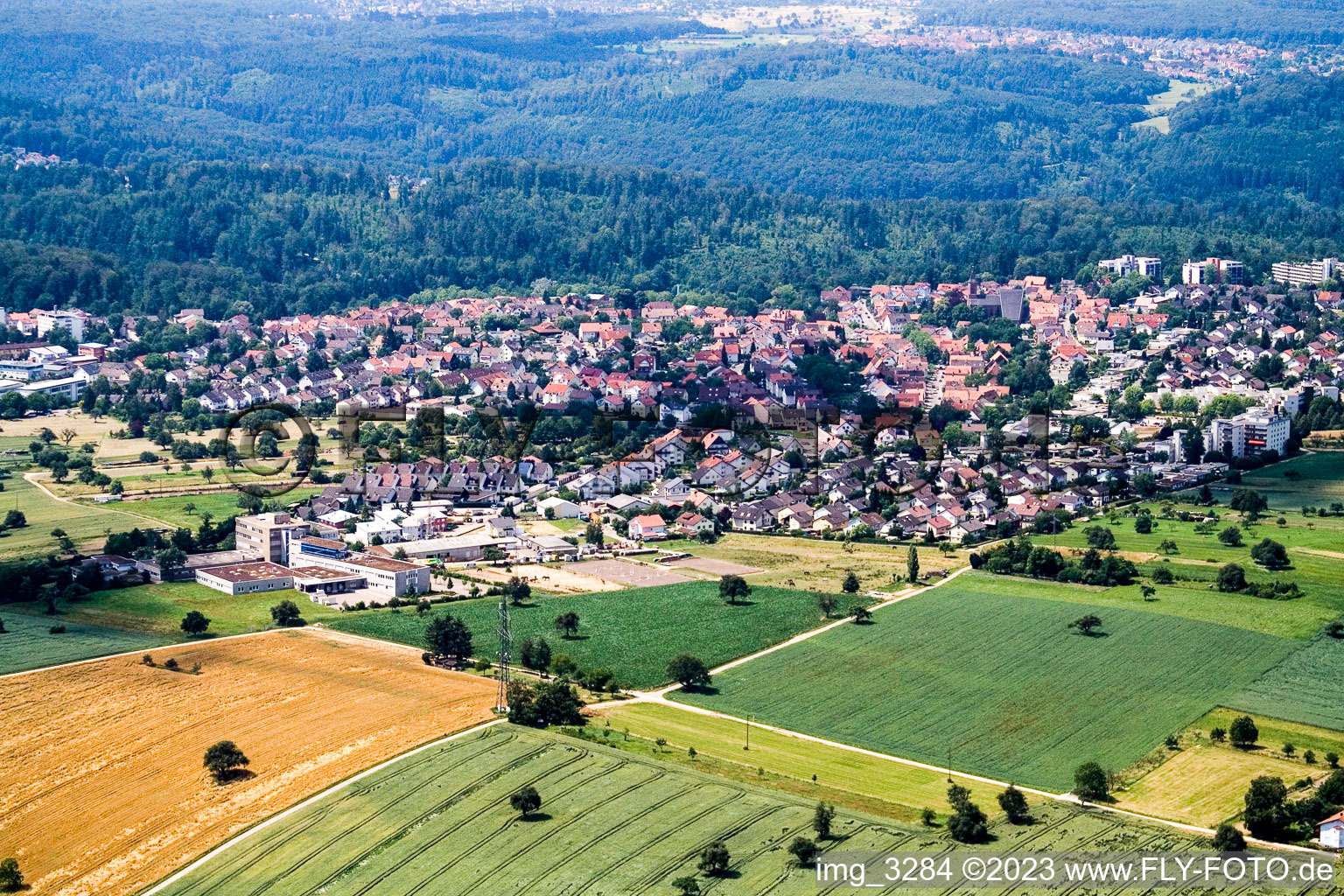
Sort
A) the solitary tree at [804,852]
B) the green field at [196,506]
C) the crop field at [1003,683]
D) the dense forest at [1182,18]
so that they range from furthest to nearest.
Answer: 1. the dense forest at [1182,18]
2. the green field at [196,506]
3. the crop field at [1003,683]
4. the solitary tree at [804,852]

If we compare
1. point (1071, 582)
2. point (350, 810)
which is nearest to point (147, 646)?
point (350, 810)

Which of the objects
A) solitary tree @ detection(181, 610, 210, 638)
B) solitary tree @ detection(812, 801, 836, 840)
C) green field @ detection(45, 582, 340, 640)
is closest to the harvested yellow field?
solitary tree @ detection(812, 801, 836, 840)

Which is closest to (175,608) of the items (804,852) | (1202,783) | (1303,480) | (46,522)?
(46,522)

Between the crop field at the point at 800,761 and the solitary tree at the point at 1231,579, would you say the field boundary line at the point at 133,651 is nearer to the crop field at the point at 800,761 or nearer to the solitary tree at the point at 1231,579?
the crop field at the point at 800,761

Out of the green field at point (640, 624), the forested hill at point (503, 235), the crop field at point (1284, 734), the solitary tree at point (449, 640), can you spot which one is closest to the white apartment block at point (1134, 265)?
the forested hill at point (503, 235)

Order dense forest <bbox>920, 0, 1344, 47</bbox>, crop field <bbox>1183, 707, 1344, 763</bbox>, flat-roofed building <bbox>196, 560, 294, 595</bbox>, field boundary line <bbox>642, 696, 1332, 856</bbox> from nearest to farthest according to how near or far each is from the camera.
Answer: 1. field boundary line <bbox>642, 696, 1332, 856</bbox>
2. crop field <bbox>1183, 707, 1344, 763</bbox>
3. flat-roofed building <bbox>196, 560, 294, 595</bbox>
4. dense forest <bbox>920, 0, 1344, 47</bbox>

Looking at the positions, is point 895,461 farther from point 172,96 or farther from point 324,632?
point 172,96

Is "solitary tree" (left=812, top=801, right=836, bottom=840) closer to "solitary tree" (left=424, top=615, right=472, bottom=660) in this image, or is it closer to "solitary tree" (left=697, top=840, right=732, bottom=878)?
"solitary tree" (left=697, top=840, right=732, bottom=878)
